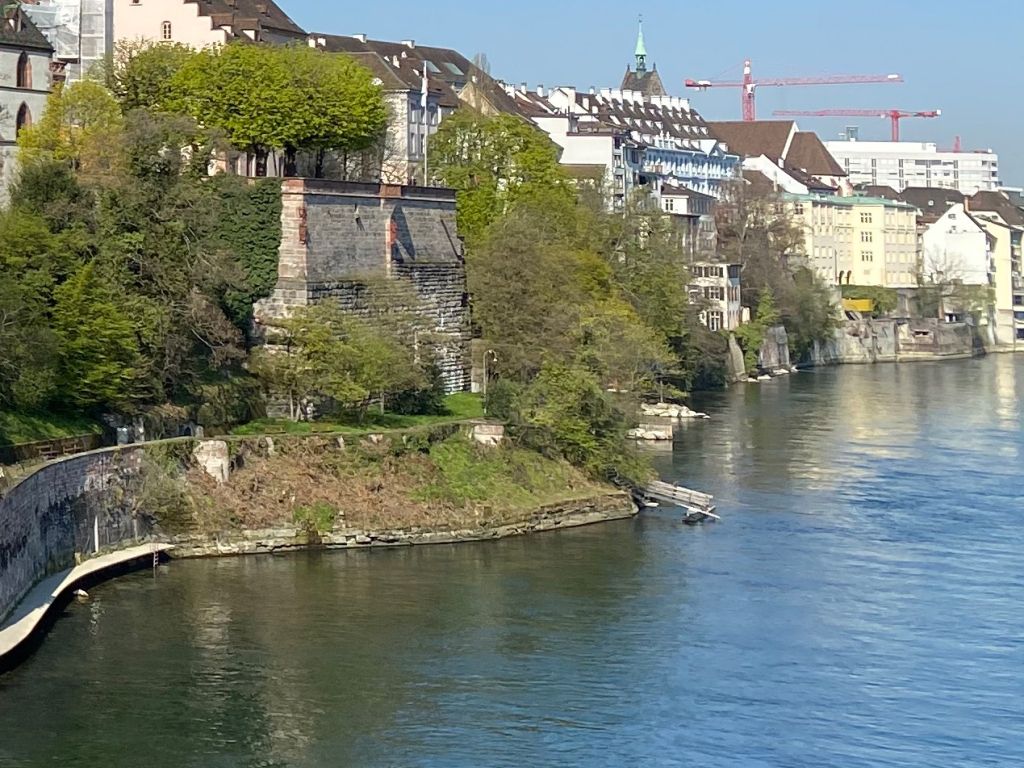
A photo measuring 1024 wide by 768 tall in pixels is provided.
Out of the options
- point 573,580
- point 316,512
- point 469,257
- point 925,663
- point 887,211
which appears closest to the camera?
point 925,663

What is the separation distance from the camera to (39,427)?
38.0 meters

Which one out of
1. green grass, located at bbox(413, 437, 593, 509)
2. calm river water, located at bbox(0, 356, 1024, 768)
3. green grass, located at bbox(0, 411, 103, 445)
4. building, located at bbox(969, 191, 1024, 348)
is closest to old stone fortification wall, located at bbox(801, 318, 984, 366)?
building, located at bbox(969, 191, 1024, 348)

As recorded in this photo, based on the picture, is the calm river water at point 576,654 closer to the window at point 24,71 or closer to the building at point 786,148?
the window at point 24,71

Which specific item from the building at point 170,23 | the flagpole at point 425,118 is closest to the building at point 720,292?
the flagpole at point 425,118

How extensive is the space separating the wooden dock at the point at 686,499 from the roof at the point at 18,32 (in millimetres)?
18411

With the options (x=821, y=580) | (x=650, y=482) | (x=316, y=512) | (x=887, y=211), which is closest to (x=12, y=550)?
(x=316, y=512)

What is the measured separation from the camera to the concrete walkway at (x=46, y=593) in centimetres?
3027

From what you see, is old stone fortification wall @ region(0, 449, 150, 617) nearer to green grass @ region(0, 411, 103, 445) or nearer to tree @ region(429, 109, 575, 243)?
green grass @ region(0, 411, 103, 445)

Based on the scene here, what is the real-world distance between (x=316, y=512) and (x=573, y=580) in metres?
5.69

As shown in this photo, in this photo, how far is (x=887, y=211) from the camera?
126000 mm

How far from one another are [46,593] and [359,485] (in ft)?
30.2

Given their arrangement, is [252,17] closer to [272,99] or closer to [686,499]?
[272,99]

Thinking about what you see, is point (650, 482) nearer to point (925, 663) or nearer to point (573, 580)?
point (573, 580)

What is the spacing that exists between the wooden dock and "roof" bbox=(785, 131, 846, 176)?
8906cm
